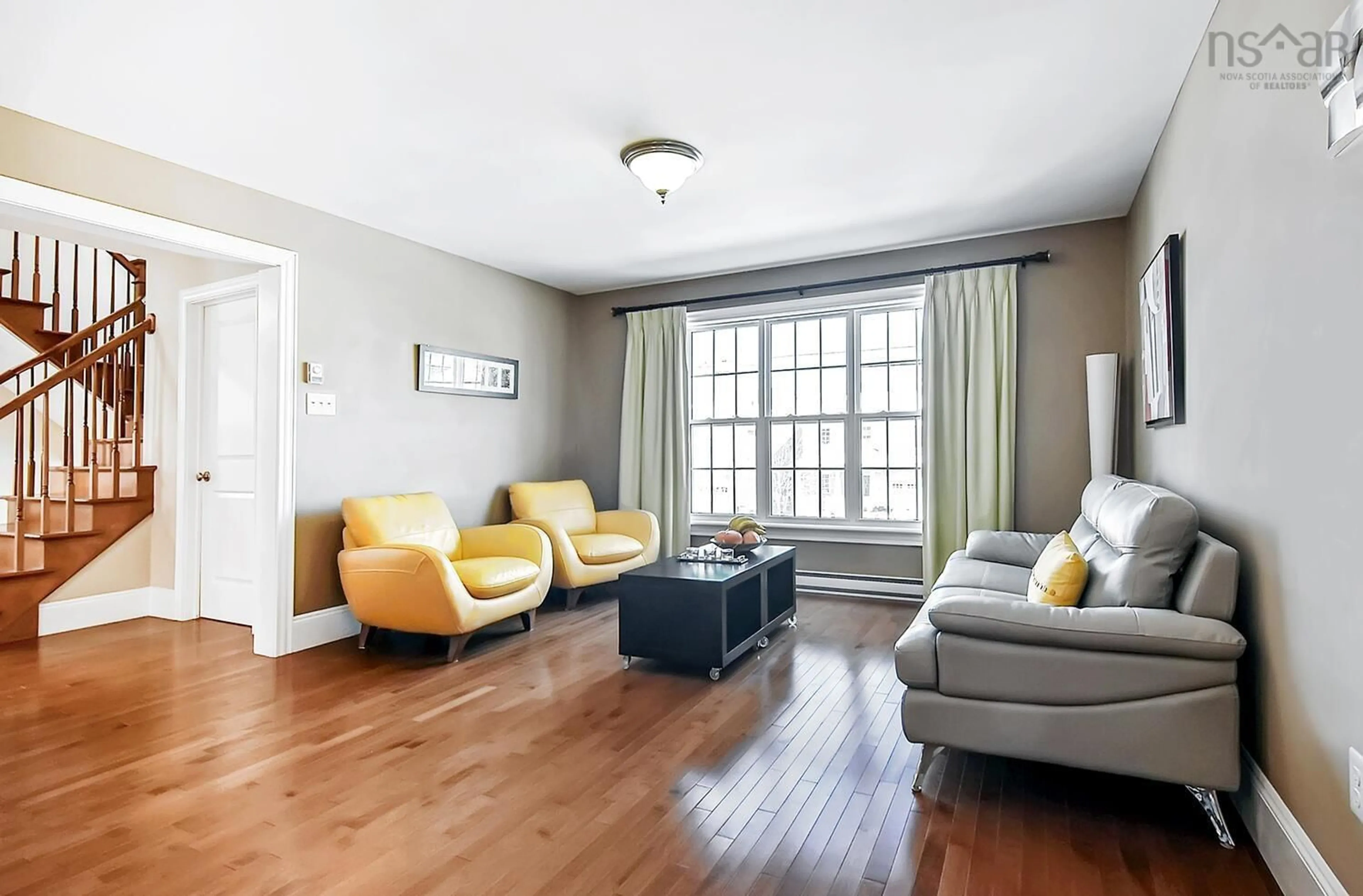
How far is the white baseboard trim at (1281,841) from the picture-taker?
1.58 meters

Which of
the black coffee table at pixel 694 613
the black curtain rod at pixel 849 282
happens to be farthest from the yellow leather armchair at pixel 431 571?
the black curtain rod at pixel 849 282

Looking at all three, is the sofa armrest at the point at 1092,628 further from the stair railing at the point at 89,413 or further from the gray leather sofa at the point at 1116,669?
the stair railing at the point at 89,413

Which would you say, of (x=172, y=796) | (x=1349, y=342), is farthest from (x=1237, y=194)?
(x=172, y=796)

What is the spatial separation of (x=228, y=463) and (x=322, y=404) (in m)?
0.99

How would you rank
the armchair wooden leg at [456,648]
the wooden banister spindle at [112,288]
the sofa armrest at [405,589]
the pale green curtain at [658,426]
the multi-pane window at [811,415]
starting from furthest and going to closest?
the pale green curtain at [658,426]
the multi-pane window at [811,415]
the wooden banister spindle at [112,288]
the armchair wooden leg at [456,648]
the sofa armrest at [405,589]

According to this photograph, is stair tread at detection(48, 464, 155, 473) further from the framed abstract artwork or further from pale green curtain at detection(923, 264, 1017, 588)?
the framed abstract artwork

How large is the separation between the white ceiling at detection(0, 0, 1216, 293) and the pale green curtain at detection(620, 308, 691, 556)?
1.64m

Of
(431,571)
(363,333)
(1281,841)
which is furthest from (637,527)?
(1281,841)

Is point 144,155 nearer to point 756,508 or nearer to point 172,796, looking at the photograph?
point 172,796

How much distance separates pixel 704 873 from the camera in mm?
1828

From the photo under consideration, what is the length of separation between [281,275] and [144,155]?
2.60 ft

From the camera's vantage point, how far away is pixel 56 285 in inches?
176

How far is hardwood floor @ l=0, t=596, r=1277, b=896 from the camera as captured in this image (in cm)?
183

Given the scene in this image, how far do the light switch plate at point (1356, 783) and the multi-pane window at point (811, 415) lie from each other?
3.74m
